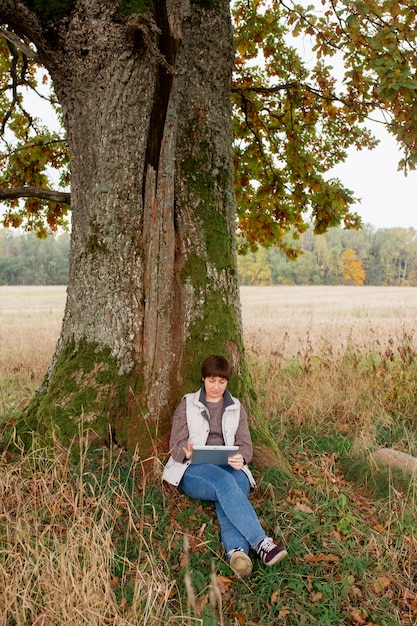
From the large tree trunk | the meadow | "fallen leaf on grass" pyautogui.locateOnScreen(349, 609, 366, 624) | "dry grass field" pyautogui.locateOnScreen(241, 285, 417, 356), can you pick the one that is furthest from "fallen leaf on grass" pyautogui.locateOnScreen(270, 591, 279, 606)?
"dry grass field" pyautogui.locateOnScreen(241, 285, 417, 356)

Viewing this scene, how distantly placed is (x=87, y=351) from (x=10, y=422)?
4.48 ft

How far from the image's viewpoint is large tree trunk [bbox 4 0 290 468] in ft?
13.3

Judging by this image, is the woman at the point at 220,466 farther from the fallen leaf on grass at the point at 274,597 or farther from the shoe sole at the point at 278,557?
the fallen leaf on grass at the point at 274,597

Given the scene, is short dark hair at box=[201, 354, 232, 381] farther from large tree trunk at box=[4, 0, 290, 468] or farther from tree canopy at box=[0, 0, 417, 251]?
tree canopy at box=[0, 0, 417, 251]

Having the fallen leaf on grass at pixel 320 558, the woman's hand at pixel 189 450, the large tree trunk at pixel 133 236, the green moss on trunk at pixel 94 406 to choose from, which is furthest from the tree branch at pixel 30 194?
the fallen leaf on grass at pixel 320 558

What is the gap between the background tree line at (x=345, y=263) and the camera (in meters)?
78.2

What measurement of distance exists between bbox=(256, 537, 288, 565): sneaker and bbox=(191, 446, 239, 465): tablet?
65 cm

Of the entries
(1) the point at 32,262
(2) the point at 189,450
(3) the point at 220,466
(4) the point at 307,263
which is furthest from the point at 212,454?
(1) the point at 32,262

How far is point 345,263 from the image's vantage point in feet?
259

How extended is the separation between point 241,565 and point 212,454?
80 cm

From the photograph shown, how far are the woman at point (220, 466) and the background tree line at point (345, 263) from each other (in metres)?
72.2

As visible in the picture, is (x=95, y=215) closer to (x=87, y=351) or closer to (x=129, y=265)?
(x=129, y=265)

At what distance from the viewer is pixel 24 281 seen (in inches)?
3066

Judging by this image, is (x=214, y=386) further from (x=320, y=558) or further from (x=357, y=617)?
(x=357, y=617)
